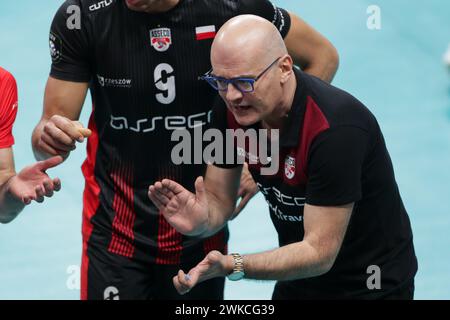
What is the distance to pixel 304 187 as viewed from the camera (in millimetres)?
3881

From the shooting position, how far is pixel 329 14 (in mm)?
8398

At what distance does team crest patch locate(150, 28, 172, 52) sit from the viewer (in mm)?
4277

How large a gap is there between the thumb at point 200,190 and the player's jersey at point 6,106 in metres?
0.79

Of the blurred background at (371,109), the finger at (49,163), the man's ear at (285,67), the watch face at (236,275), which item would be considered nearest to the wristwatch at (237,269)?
the watch face at (236,275)

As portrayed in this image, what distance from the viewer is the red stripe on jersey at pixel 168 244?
452 centimetres

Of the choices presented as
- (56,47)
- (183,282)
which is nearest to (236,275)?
(183,282)

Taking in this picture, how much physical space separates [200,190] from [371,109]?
3.68m

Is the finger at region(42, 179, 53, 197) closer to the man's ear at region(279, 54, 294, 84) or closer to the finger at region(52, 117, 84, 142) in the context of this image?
the finger at region(52, 117, 84, 142)

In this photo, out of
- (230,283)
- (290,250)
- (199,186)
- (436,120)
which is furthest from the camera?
(436,120)

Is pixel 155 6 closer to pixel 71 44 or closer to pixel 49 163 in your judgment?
pixel 71 44

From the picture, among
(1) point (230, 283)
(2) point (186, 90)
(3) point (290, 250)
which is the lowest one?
(1) point (230, 283)
